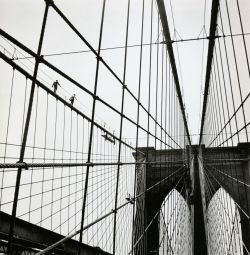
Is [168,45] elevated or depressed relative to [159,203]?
elevated

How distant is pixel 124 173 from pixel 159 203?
4326 millimetres

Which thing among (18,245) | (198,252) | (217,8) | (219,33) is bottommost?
(198,252)

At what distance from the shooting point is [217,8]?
210cm

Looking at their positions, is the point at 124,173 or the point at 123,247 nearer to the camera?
the point at 123,247

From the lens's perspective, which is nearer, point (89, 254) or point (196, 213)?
point (89, 254)

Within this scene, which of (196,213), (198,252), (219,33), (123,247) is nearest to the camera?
(219,33)

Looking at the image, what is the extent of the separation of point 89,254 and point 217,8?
312 centimetres

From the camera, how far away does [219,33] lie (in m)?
2.74

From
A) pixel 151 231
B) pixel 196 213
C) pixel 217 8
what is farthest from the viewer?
pixel 151 231

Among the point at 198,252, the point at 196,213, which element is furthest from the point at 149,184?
the point at 198,252

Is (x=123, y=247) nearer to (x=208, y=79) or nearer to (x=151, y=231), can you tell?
(x=208, y=79)

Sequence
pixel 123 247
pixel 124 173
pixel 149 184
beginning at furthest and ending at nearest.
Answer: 1. pixel 149 184
2. pixel 124 173
3. pixel 123 247

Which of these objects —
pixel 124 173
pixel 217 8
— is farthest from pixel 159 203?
pixel 217 8

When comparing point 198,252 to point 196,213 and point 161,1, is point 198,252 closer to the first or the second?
point 196,213
